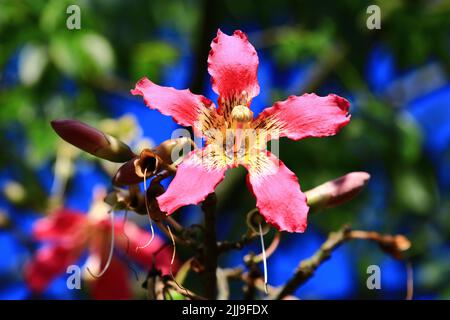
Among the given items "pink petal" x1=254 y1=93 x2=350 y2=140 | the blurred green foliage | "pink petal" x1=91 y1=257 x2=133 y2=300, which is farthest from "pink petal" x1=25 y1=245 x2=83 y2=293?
"pink petal" x1=254 y1=93 x2=350 y2=140

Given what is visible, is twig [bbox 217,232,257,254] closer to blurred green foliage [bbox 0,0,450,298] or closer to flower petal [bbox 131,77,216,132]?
flower petal [bbox 131,77,216,132]

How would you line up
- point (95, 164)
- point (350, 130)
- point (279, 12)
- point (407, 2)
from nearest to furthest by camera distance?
point (95, 164) → point (350, 130) → point (407, 2) → point (279, 12)

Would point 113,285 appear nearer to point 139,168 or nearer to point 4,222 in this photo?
point 4,222

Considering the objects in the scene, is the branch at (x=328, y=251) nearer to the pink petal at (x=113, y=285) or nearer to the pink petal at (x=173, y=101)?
the pink petal at (x=173, y=101)

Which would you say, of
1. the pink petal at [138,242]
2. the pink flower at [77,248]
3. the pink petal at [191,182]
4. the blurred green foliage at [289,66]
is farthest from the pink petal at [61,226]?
the pink petal at [191,182]

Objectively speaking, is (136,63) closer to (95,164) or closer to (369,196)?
(95,164)
